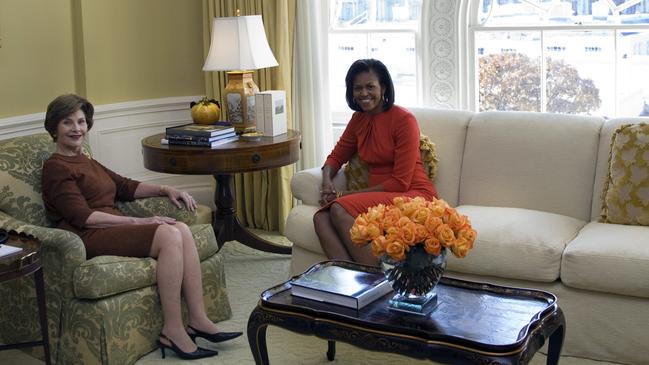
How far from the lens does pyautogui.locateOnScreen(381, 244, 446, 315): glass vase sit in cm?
280

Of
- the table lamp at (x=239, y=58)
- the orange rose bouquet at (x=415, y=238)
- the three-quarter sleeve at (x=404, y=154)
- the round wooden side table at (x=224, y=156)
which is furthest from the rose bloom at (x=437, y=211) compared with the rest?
the table lamp at (x=239, y=58)

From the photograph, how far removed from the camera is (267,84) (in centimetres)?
535

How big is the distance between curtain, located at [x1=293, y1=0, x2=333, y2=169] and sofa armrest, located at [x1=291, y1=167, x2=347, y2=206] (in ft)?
3.09

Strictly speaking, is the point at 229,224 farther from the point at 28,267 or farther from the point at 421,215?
the point at 421,215

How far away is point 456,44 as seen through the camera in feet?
16.2

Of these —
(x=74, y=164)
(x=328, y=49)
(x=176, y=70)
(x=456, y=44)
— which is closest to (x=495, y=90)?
(x=456, y=44)

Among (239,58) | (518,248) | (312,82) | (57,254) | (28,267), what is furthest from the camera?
(312,82)

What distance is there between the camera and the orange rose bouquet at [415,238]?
2762mm

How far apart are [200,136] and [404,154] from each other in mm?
1071

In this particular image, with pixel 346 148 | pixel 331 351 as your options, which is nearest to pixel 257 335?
pixel 331 351

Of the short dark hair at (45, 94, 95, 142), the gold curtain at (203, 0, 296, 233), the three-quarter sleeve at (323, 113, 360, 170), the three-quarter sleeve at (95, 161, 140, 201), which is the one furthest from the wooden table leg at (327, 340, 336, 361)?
the gold curtain at (203, 0, 296, 233)

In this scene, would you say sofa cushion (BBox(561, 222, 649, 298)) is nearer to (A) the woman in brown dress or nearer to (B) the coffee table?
(B) the coffee table

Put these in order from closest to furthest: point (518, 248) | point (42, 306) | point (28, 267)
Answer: point (28, 267) < point (42, 306) < point (518, 248)

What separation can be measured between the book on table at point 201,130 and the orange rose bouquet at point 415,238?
1756 millimetres
